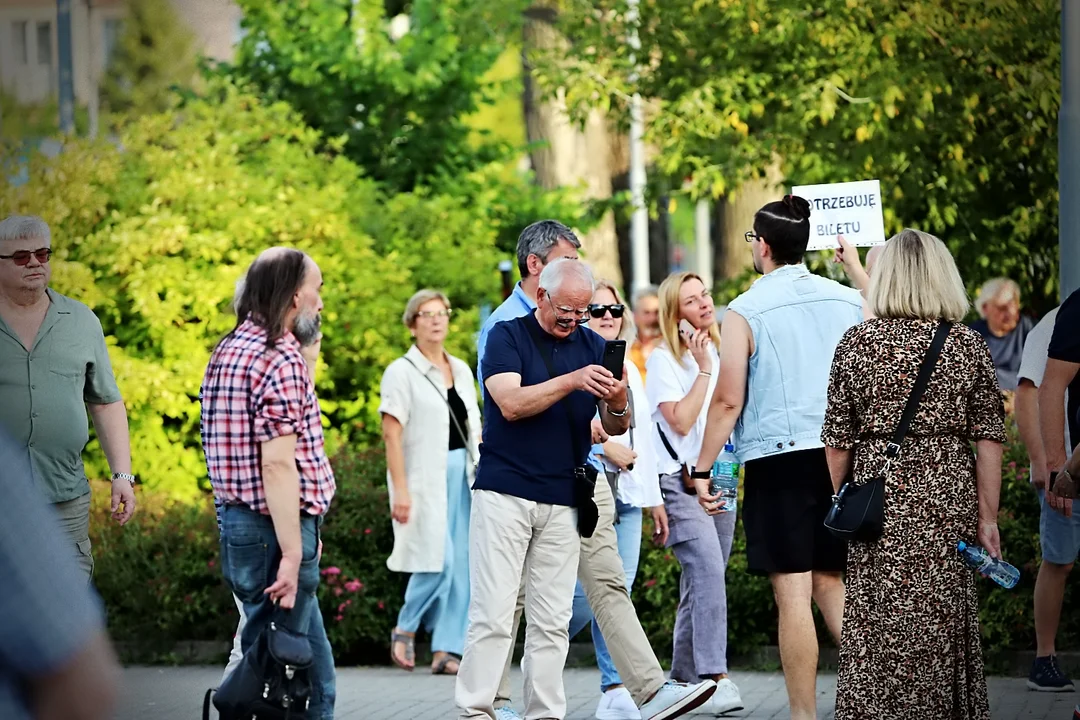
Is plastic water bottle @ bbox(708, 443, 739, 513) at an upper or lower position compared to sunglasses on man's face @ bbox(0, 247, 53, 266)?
lower

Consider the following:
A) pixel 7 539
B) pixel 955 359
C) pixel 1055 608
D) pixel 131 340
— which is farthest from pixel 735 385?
pixel 131 340

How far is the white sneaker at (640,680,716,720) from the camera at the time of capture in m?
6.53

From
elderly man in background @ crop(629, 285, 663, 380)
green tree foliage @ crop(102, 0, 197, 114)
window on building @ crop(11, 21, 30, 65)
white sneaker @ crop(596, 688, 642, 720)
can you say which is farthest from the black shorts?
window on building @ crop(11, 21, 30, 65)

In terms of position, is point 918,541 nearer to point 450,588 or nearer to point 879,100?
point 450,588

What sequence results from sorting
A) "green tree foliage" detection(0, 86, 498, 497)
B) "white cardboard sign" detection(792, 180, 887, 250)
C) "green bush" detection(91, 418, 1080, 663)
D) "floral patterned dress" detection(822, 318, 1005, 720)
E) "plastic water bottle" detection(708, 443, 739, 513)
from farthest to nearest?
"green tree foliage" detection(0, 86, 498, 497)
"green bush" detection(91, 418, 1080, 663)
"white cardboard sign" detection(792, 180, 887, 250)
"plastic water bottle" detection(708, 443, 739, 513)
"floral patterned dress" detection(822, 318, 1005, 720)

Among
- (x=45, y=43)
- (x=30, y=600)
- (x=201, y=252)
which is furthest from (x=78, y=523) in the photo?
(x=45, y=43)

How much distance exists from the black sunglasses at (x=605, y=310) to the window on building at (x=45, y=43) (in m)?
9.88

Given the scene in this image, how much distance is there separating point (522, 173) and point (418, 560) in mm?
10589

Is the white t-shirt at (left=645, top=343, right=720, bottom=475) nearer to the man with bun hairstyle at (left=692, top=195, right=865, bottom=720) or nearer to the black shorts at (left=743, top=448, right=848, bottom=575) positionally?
the man with bun hairstyle at (left=692, top=195, right=865, bottom=720)

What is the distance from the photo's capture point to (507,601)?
20.1ft

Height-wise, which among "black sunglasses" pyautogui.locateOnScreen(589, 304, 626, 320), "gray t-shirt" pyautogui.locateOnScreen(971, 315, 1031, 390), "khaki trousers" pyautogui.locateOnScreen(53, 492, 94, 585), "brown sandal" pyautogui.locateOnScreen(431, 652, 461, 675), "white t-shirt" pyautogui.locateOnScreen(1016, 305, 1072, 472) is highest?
"black sunglasses" pyautogui.locateOnScreen(589, 304, 626, 320)

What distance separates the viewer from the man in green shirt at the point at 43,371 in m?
6.18

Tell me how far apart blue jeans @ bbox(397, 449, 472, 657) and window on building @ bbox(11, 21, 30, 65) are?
8.80m

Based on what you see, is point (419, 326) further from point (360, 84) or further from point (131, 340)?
point (360, 84)
